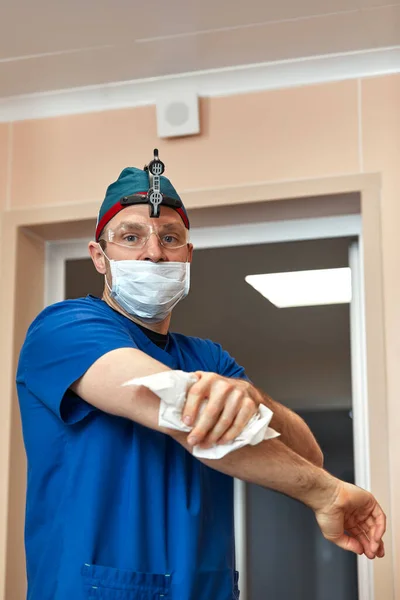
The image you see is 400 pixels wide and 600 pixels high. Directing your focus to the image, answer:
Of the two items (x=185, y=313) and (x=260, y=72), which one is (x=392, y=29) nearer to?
(x=260, y=72)

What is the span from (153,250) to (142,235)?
38 mm

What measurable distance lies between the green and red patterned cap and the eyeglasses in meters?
0.03

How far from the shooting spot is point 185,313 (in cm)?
283

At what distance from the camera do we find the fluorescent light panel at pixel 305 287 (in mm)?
2738

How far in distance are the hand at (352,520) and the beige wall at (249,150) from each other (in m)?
1.04

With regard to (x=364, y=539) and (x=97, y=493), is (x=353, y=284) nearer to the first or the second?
(x=364, y=539)

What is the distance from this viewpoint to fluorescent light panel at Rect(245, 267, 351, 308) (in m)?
2.74

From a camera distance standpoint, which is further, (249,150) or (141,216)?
(249,150)

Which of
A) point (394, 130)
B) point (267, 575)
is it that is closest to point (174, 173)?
point (394, 130)

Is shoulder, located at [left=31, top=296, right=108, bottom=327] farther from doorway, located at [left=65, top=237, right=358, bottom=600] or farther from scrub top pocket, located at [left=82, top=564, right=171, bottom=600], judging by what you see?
doorway, located at [left=65, top=237, right=358, bottom=600]

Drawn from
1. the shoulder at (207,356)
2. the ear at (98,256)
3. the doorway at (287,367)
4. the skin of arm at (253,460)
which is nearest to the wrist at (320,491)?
the skin of arm at (253,460)

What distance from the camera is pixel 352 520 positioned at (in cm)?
135

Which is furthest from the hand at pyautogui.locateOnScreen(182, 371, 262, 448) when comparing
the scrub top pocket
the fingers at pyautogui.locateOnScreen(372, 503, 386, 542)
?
the fingers at pyautogui.locateOnScreen(372, 503, 386, 542)

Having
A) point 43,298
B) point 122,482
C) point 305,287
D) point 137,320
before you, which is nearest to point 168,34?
point 305,287
